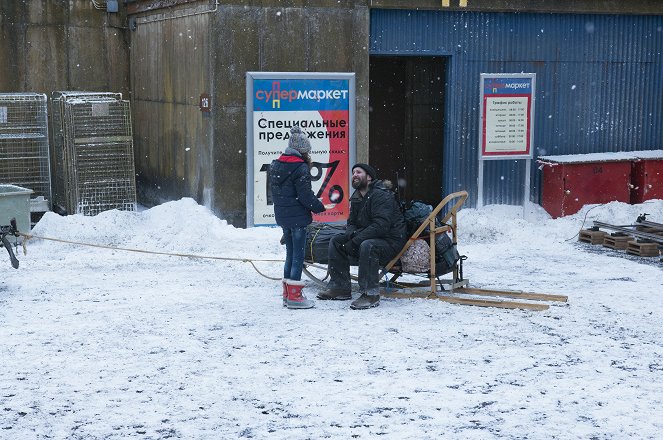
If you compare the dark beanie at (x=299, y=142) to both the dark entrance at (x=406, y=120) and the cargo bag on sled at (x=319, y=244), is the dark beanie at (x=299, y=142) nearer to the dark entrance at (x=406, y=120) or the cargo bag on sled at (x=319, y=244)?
the cargo bag on sled at (x=319, y=244)

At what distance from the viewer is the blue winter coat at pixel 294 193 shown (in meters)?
10.9

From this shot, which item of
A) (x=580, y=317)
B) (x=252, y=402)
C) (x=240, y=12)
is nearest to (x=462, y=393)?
(x=252, y=402)

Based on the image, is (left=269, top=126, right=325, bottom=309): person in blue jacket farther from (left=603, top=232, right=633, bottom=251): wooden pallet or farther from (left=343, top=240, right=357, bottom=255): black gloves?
(left=603, top=232, right=633, bottom=251): wooden pallet

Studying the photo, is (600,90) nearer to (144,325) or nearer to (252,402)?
(144,325)

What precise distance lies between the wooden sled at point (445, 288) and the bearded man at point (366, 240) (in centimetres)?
25

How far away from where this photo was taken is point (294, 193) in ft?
36.0

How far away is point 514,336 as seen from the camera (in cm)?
967

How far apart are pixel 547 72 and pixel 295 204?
8.05 m

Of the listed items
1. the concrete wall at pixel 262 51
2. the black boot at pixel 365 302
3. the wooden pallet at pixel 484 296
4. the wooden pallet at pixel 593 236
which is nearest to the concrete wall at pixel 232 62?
the concrete wall at pixel 262 51

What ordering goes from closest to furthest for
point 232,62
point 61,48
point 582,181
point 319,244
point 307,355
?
point 307,355
point 319,244
point 232,62
point 582,181
point 61,48

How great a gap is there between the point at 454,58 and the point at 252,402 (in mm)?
10339

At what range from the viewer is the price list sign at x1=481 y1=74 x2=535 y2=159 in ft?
54.0

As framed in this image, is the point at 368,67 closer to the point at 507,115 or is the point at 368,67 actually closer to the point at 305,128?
the point at 305,128

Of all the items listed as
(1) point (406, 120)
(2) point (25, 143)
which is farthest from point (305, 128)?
(2) point (25, 143)
